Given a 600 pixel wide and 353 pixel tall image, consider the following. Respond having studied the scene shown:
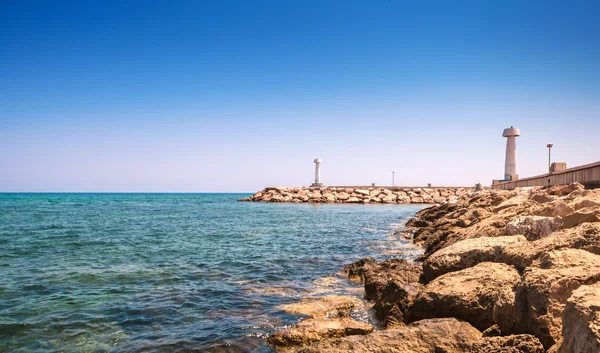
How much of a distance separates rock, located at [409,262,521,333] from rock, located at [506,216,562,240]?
6.40 ft

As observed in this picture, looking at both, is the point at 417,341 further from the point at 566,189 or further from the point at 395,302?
the point at 566,189

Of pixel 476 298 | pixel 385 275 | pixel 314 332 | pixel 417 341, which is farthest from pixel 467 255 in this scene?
pixel 314 332

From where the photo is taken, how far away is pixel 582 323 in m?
2.93

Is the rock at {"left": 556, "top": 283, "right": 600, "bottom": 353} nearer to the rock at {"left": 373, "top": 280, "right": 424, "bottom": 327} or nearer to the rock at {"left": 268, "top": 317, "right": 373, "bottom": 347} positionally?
the rock at {"left": 373, "top": 280, "right": 424, "bottom": 327}

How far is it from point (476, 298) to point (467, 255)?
1911 mm

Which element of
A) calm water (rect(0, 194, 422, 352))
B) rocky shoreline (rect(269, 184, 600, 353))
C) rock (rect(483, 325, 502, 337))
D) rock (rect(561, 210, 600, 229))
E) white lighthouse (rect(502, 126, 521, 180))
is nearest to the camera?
rocky shoreline (rect(269, 184, 600, 353))

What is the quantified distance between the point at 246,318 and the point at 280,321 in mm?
681

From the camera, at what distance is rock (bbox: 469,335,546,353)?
3.65 meters

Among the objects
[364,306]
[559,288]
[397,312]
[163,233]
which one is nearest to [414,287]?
[397,312]

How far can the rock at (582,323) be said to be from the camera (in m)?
2.79

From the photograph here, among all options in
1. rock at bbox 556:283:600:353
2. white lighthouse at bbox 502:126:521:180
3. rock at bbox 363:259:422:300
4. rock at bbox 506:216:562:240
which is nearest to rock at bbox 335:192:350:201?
white lighthouse at bbox 502:126:521:180

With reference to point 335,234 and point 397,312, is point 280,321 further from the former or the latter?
point 335,234

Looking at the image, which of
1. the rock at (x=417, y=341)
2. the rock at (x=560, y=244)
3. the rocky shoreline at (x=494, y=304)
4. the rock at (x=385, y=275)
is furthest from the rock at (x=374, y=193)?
the rock at (x=417, y=341)

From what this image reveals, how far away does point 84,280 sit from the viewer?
31.5 feet
